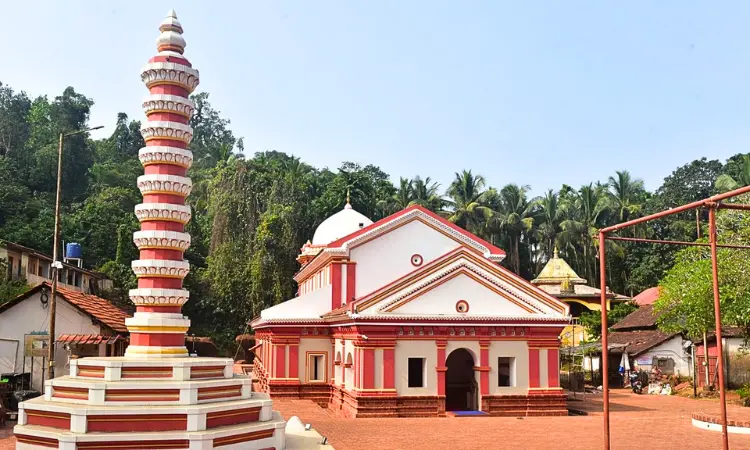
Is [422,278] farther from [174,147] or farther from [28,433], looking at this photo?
[28,433]

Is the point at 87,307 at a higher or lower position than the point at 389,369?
higher

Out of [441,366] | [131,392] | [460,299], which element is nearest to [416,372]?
[441,366]

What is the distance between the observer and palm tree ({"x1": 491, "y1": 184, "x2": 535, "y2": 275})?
60.8 metres

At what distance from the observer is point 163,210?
14.1 meters

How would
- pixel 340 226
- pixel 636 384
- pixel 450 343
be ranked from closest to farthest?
pixel 450 343 → pixel 636 384 → pixel 340 226

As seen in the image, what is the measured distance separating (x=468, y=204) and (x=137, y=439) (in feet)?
167

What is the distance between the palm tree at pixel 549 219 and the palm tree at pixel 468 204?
5.21m

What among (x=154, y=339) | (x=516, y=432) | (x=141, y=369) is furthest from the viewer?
(x=516, y=432)

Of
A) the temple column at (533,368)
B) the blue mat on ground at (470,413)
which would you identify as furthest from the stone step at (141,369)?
the temple column at (533,368)

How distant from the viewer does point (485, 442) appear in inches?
701

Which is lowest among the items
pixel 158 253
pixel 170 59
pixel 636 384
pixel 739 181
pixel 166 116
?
pixel 636 384

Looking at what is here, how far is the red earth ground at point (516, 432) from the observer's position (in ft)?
57.1

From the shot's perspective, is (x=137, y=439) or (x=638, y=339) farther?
(x=638, y=339)

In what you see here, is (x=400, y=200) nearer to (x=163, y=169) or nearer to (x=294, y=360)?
(x=294, y=360)
